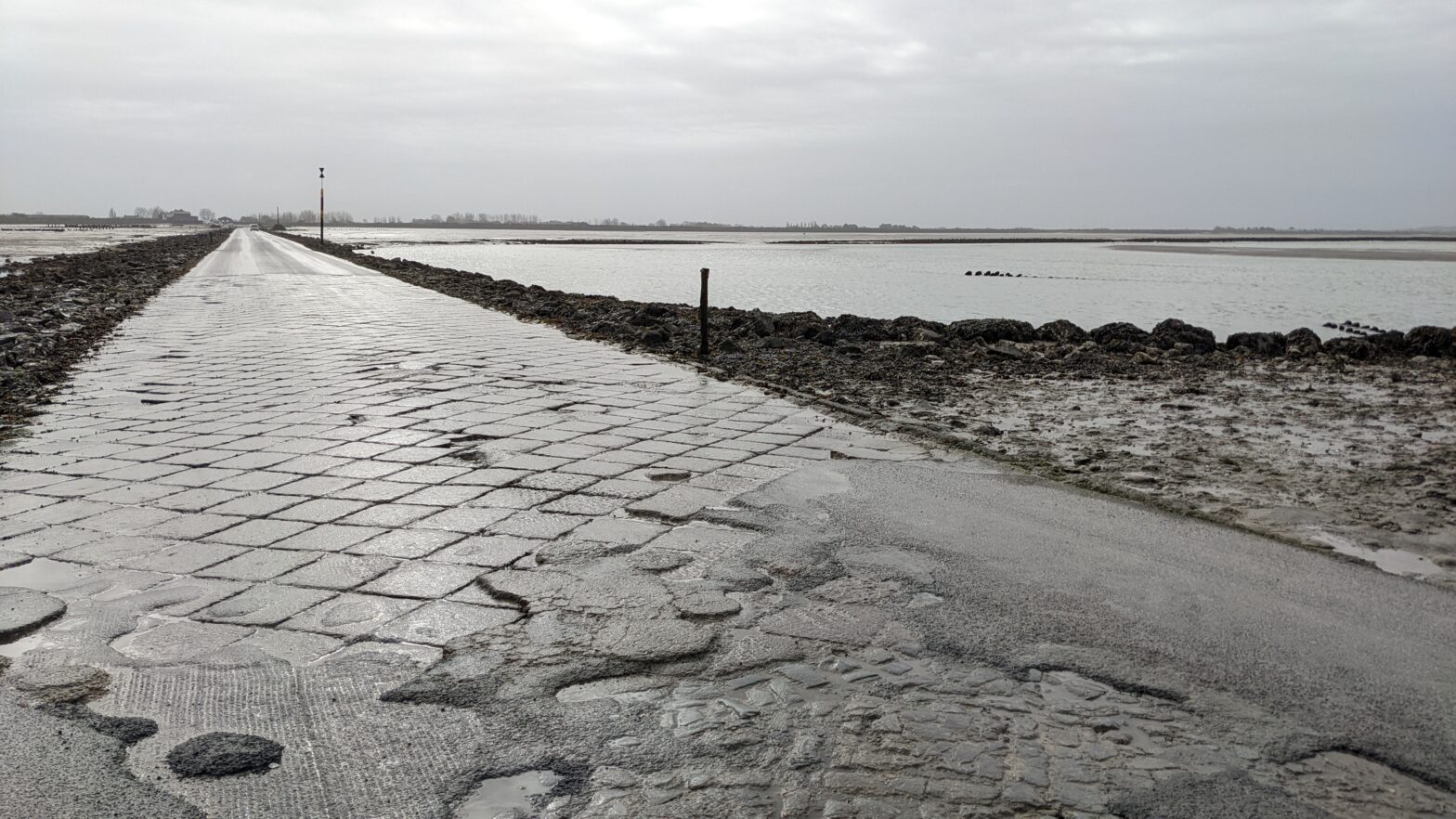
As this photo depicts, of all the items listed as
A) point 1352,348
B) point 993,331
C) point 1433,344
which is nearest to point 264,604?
point 993,331

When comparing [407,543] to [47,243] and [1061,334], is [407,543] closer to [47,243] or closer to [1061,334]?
[1061,334]

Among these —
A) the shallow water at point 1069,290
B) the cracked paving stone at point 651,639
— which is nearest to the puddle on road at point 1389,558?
the cracked paving stone at point 651,639

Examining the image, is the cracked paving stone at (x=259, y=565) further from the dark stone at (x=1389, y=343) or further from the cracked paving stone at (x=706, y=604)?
the dark stone at (x=1389, y=343)

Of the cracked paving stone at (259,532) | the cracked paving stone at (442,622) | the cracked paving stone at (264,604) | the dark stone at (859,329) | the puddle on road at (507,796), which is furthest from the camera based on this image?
the dark stone at (859,329)

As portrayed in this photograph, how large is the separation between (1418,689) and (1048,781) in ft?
4.06

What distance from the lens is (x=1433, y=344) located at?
38.1 ft

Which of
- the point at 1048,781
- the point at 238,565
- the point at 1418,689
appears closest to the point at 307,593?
the point at 238,565

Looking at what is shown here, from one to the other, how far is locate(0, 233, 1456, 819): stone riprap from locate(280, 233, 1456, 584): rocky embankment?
1243 millimetres

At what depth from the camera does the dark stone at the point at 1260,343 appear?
38.7 ft

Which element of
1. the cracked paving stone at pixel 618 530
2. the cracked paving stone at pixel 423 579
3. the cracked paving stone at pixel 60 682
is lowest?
the cracked paving stone at pixel 60 682

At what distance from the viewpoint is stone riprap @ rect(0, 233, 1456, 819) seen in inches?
86.9

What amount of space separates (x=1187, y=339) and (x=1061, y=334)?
162 centimetres

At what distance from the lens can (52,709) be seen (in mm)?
2486

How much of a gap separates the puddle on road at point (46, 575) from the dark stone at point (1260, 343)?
1188 cm
